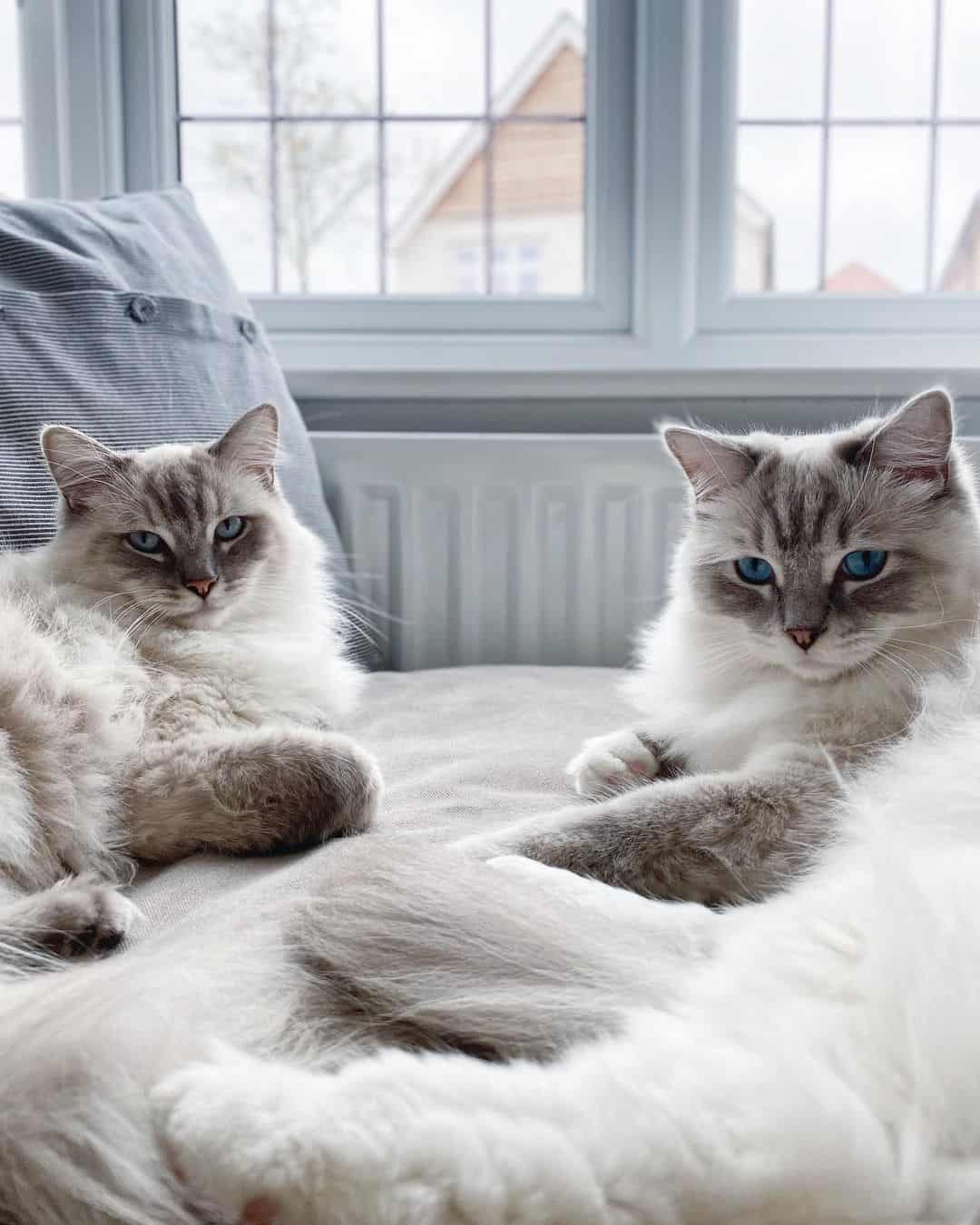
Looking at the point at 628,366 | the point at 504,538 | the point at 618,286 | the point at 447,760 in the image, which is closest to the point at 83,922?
the point at 447,760

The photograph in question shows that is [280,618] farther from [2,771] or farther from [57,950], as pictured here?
[57,950]

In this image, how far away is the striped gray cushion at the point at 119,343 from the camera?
143 centimetres

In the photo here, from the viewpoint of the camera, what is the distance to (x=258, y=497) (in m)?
1.57

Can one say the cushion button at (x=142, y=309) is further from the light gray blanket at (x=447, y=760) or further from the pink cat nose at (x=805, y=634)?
the pink cat nose at (x=805, y=634)

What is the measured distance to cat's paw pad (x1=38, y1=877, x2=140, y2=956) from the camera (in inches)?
36.9

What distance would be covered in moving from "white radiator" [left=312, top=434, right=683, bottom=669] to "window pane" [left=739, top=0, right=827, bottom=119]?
Answer: 0.93 m

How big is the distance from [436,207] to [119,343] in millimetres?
1294

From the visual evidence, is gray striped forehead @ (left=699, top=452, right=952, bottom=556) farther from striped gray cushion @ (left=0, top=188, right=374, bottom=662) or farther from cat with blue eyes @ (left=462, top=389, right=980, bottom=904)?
striped gray cushion @ (left=0, top=188, right=374, bottom=662)

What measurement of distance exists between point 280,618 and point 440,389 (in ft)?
3.40

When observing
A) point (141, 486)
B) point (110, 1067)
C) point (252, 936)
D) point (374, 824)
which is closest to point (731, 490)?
point (374, 824)

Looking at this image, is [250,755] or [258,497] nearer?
[250,755]

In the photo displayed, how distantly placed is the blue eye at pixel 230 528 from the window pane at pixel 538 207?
1391 mm

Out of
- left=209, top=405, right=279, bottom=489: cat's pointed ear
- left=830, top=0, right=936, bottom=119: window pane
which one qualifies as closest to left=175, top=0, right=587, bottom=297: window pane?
left=830, top=0, right=936, bottom=119: window pane

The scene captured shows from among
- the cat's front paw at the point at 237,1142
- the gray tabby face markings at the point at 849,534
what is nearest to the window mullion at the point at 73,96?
the gray tabby face markings at the point at 849,534
